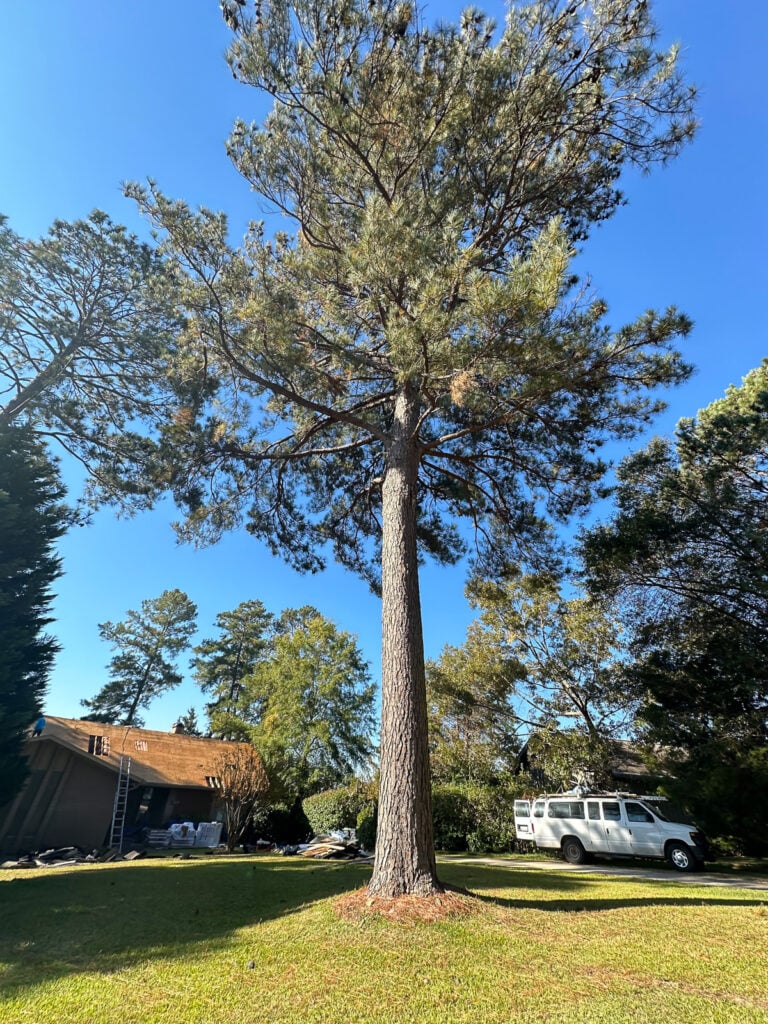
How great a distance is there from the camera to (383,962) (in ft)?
12.4

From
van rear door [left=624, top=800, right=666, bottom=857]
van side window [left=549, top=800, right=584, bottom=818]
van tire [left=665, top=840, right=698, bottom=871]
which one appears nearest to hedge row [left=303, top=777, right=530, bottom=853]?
van side window [left=549, top=800, right=584, bottom=818]

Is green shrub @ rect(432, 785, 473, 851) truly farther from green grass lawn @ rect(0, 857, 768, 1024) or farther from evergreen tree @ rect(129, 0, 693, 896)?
evergreen tree @ rect(129, 0, 693, 896)

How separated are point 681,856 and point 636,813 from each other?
1152mm

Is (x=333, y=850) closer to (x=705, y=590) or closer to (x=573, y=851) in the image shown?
(x=573, y=851)

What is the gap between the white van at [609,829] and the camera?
11.8 m

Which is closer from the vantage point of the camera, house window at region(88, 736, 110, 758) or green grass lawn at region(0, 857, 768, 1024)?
green grass lawn at region(0, 857, 768, 1024)

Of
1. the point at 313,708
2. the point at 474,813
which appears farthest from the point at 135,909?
the point at 313,708

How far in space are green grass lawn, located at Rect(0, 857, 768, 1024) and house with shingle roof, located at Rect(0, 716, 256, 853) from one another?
1078cm

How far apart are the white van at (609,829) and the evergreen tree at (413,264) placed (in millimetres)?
8608

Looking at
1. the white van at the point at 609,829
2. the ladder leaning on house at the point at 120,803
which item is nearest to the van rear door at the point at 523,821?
the white van at the point at 609,829

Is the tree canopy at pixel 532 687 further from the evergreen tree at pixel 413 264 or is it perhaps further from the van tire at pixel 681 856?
the evergreen tree at pixel 413 264

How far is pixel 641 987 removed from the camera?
11.2 feet

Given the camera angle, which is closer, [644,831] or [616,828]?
[644,831]

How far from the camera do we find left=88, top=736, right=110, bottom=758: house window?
15.9 meters
